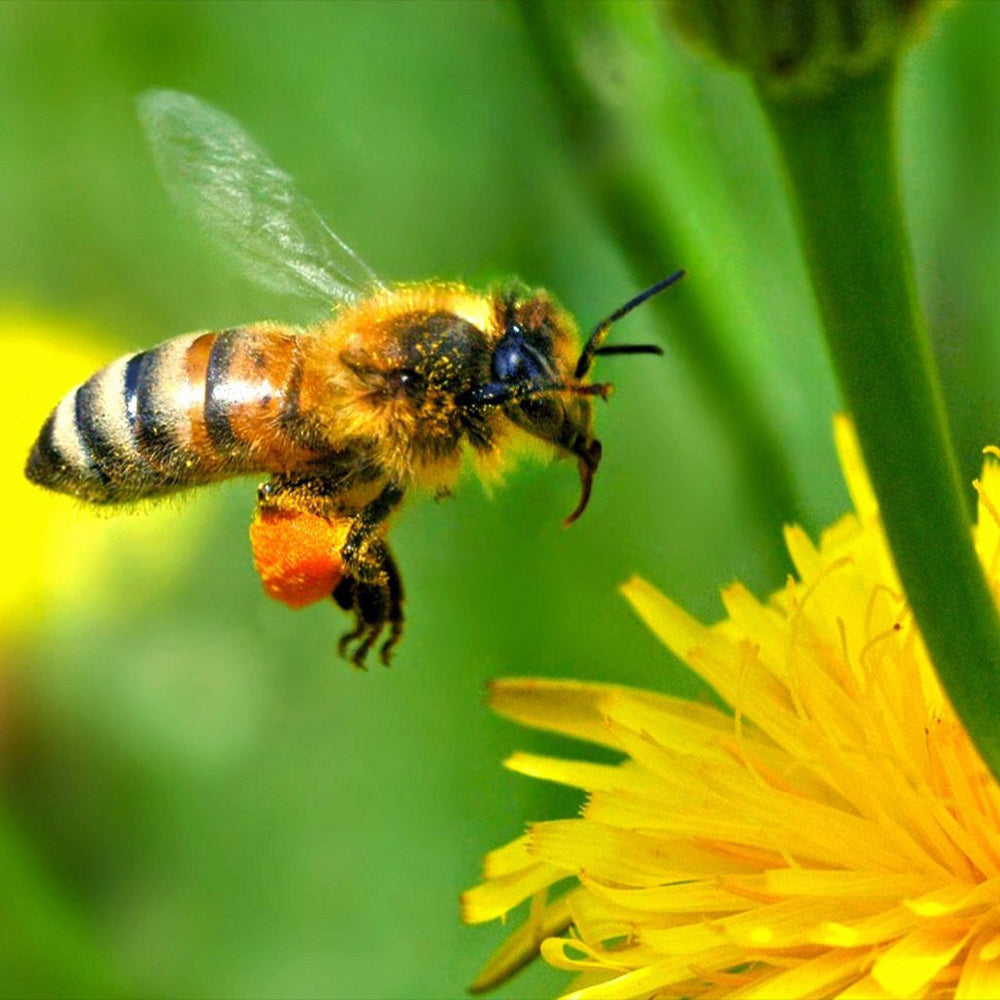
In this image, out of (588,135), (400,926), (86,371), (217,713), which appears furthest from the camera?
(86,371)

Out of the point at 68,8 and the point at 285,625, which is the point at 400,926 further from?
the point at 68,8

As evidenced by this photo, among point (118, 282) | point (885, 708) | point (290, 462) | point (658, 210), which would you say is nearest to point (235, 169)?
point (290, 462)

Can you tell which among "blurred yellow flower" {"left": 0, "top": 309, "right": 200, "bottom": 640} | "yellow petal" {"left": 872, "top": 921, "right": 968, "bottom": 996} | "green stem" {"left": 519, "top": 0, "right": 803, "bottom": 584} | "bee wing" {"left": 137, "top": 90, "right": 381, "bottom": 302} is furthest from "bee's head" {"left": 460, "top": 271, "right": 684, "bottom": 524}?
"blurred yellow flower" {"left": 0, "top": 309, "right": 200, "bottom": 640}

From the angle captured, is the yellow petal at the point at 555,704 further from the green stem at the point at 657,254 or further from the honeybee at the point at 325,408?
the green stem at the point at 657,254

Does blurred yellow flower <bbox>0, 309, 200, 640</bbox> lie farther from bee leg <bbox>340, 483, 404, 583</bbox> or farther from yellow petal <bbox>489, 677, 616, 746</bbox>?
yellow petal <bbox>489, 677, 616, 746</bbox>

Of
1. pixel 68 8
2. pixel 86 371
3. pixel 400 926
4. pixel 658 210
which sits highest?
pixel 68 8

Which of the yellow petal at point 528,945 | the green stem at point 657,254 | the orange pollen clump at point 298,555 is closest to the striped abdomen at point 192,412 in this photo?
the orange pollen clump at point 298,555
